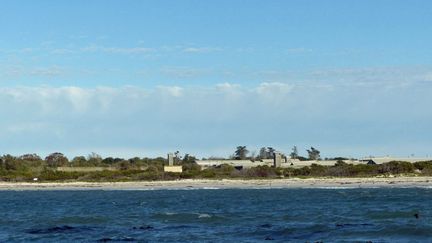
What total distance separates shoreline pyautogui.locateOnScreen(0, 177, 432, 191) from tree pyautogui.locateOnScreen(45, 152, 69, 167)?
3470cm

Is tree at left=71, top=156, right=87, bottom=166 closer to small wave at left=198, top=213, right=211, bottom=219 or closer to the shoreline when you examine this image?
the shoreline

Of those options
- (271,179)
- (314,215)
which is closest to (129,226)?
(314,215)

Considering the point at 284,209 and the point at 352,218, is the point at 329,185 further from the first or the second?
the point at 352,218

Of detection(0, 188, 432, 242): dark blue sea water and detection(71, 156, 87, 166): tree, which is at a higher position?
detection(71, 156, 87, 166): tree

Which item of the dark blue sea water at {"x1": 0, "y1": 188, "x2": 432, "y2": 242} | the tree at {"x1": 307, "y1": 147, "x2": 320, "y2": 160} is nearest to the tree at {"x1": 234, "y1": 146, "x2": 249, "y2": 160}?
the tree at {"x1": 307, "y1": 147, "x2": 320, "y2": 160}

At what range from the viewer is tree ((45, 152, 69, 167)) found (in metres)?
146

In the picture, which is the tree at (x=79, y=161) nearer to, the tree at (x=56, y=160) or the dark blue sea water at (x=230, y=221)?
the tree at (x=56, y=160)

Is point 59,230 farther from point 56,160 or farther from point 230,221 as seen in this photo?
point 56,160

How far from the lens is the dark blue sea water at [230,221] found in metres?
37.2

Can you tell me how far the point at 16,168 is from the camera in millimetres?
130125

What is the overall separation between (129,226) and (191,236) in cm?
746

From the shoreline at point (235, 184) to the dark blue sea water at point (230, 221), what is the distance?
81.4 ft

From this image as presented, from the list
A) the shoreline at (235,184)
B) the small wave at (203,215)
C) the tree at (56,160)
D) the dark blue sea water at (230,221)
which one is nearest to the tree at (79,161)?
the tree at (56,160)

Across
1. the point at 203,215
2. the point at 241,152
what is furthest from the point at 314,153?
the point at 203,215
